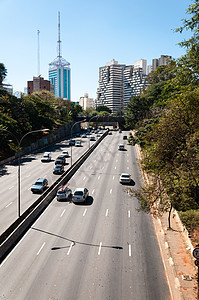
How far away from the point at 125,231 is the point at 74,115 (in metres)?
101

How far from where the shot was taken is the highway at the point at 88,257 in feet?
44.5

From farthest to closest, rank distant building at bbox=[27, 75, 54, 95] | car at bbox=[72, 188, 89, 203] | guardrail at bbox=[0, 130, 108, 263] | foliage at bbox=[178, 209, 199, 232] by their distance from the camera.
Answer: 1. distant building at bbox=[27, 75, 54, 95]
2. car at bbox=[72, 188, 89, 203]
3. foliage at bbox=[178, 209, 199, 232]
4. guardrail at bbox=[0, 130, 108, 263]

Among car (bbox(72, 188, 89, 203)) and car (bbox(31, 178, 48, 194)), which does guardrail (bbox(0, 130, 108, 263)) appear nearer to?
car (bbox(31, 178, 48, 194))

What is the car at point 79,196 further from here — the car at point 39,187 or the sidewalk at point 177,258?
the sidewalk at point 177,258

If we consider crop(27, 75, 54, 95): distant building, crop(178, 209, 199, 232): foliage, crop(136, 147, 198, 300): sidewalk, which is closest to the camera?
crop(136, 147, 198, 300): sidewalk

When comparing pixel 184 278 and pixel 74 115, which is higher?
pixel 74 115

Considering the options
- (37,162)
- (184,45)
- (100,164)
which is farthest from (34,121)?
(184,45)

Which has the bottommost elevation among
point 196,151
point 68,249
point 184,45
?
point 68,249

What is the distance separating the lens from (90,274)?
590 inches

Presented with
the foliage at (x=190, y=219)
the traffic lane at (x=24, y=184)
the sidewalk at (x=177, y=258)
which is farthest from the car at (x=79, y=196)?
the foliage at (x=190, y=219)

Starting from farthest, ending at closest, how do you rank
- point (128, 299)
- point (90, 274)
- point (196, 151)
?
point (90, 274)
point (196, 151)
point (128, 299)

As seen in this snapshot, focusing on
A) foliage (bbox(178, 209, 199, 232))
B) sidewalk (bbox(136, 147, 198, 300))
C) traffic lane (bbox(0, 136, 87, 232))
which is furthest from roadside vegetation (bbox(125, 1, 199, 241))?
traffic lane (bbox(0, 136, 87, 232))

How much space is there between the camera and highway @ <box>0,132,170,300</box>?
13578mm

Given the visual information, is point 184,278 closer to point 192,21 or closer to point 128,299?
point 128,299
